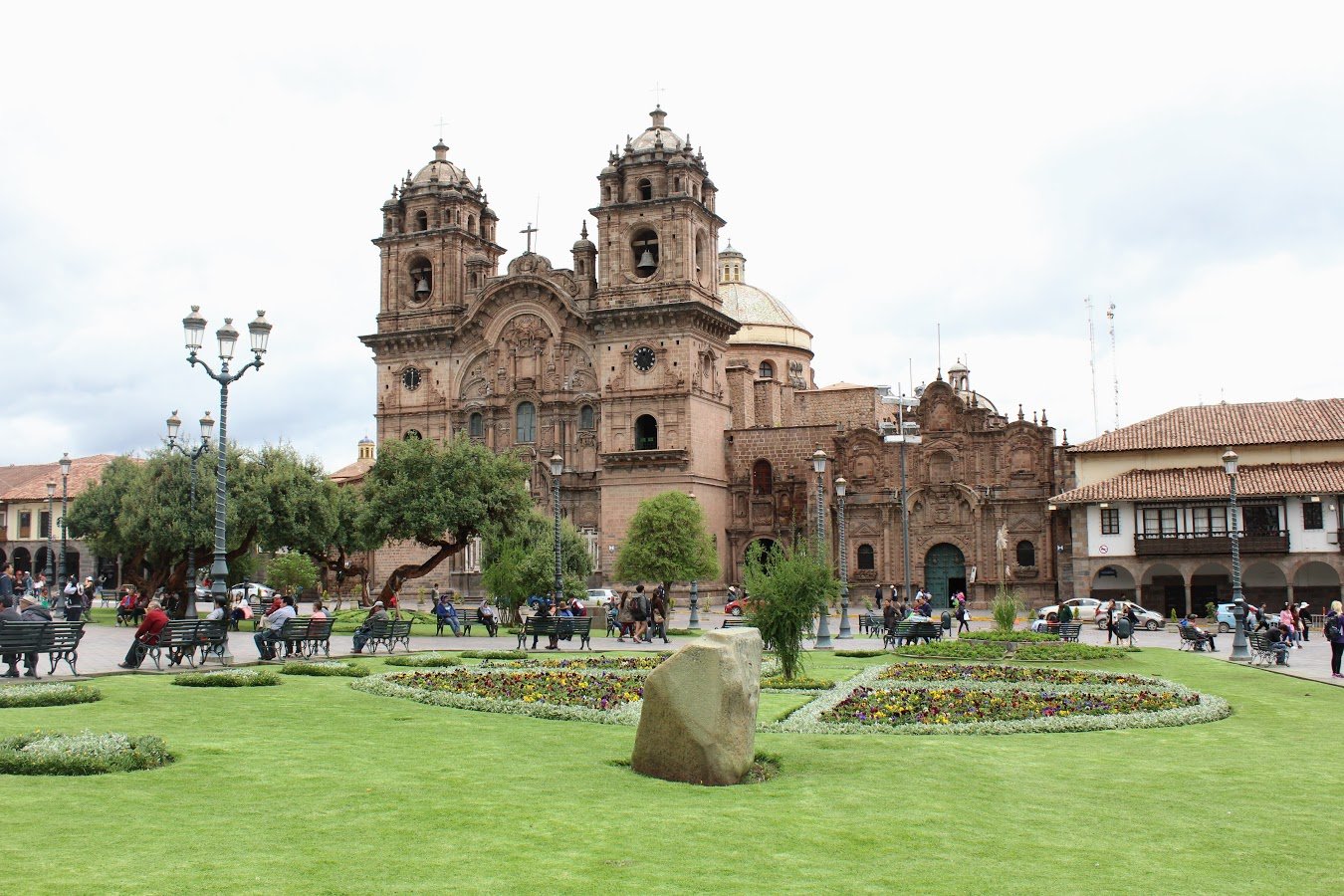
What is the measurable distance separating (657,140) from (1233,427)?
2857cm

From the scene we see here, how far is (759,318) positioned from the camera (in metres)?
70.9

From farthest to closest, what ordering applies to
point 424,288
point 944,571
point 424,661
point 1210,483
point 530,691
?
point 424,288 < point 944,571 < point 1210,483 < point 424,661 < point 530,691

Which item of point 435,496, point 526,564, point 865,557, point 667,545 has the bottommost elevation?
point 526,564

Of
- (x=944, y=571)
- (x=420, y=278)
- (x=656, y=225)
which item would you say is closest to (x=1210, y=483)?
(x=944, y=571)

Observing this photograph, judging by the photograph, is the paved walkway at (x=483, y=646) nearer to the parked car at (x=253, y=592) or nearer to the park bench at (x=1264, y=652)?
the park bench at (x=1264, y=652)

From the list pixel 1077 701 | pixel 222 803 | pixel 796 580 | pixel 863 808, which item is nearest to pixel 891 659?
pixel 796 580

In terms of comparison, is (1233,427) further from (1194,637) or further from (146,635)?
(146,635)

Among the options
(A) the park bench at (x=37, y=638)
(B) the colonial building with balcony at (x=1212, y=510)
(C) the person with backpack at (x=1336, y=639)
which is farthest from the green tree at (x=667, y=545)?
(A) the park bench at (x=37, y=638)

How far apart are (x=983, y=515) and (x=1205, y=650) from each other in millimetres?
25857

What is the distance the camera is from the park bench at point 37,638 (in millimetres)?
17828

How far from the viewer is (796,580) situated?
63.6ft

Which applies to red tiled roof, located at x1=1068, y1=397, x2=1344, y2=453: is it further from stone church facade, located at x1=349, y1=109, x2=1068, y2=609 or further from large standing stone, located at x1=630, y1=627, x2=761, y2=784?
large standing stone, located at x1=630, y1=627, x2=761, y2=784

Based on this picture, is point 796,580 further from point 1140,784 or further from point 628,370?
point 628,370

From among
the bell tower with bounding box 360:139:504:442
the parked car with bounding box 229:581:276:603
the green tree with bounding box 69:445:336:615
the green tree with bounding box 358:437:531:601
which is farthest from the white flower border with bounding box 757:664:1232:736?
the bell tower with bounding box 360:139:504:442
